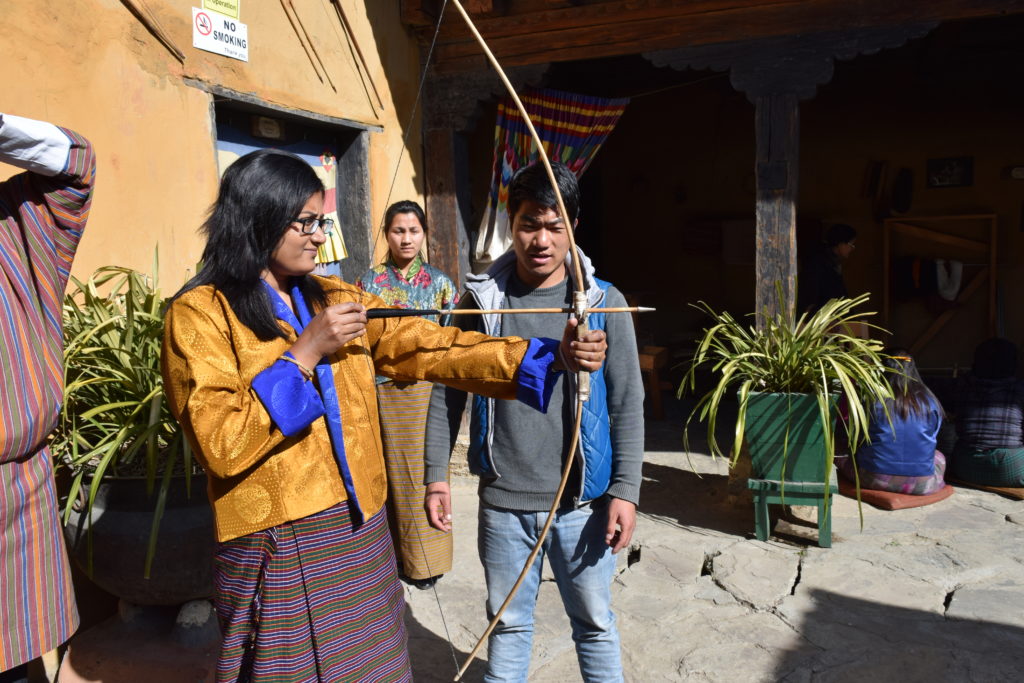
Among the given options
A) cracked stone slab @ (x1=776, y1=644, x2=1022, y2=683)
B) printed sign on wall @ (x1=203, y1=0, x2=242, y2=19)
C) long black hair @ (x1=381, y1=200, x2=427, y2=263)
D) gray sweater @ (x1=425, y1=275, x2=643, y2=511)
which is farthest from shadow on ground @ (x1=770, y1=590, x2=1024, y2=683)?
printed sign on wall @ (x1=203, y1=0, x2=242, y2=19)

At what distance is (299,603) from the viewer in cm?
169

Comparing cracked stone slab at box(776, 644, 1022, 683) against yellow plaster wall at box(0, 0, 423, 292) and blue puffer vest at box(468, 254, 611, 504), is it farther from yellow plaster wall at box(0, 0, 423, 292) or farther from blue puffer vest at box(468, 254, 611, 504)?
yellow plaster wall at box(0, 0, 423, 292)

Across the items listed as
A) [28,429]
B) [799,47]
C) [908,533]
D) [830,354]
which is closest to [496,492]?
[28,429]

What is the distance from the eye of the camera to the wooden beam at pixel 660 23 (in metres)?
4.64

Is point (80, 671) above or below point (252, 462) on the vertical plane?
below

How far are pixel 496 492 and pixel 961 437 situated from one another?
12.0ft

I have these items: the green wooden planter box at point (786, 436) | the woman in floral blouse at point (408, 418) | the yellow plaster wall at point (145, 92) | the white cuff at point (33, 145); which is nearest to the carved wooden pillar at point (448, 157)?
the yellow plaster wall at point (145, 92)

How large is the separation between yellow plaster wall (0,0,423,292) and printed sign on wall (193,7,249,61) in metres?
0.04

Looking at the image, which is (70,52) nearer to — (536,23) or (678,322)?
(536,23)

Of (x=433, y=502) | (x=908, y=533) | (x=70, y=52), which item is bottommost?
(x=908, y=533)

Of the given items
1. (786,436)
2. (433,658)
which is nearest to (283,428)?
(433,658)

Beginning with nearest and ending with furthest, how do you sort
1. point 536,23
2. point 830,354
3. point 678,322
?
point 830,354, point 536,23, point 678,322

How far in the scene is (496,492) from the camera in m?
2.11

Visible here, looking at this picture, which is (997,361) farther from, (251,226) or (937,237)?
(251,226)
